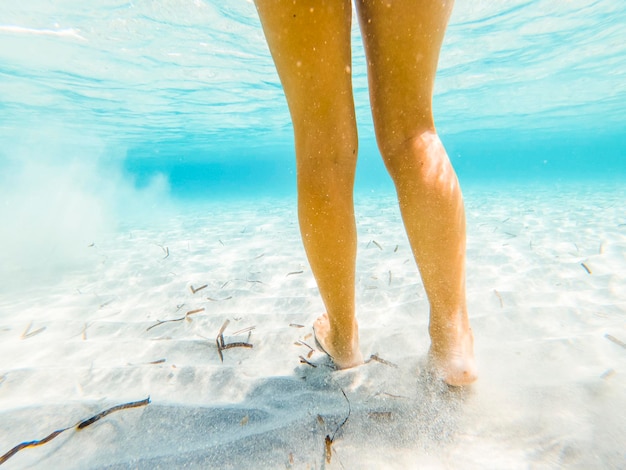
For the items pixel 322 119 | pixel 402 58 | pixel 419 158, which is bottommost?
pixel 419 158

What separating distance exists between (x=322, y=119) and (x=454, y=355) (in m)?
1.13

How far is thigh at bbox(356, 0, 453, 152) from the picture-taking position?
121 cm

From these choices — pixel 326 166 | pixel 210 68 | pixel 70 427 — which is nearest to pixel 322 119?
pixel 326 166

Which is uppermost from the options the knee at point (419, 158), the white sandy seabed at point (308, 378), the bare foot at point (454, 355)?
the knee at point (419, 158)

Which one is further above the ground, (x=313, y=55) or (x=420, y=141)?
(x=313, y=55)

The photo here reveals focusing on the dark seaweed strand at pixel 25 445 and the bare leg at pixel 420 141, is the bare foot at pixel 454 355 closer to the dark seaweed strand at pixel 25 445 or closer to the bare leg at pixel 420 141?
the bare leg at pixel 420 141

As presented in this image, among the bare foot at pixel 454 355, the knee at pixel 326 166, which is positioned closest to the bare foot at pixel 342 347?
the bare foot at pixel 454 355

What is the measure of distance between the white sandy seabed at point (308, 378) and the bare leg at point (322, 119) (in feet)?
1.77

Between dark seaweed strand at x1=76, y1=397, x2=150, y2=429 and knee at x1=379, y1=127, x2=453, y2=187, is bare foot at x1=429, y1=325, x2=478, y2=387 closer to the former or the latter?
knee at x1=379, y1=127, x2=453, y2=187

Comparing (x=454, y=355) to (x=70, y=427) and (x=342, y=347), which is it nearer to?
(x=342, y=347)

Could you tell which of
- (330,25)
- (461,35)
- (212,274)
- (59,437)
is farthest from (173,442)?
(461,35)

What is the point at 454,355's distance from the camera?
4.64 ft

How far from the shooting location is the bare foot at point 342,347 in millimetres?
1612

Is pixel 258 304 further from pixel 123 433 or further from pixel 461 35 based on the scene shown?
pixel 461 35
